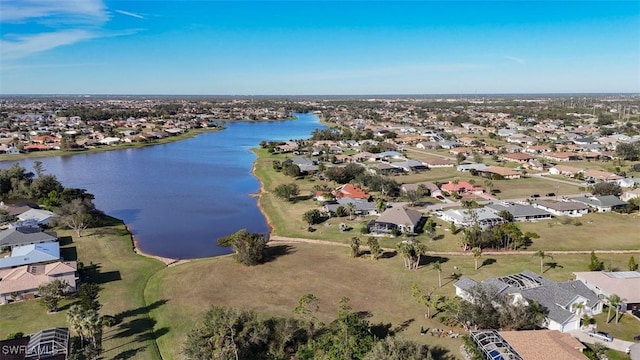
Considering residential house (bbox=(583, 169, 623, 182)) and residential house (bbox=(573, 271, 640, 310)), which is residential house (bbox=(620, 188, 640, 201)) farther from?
residential house (bbox=(573, 271, 640, 310))

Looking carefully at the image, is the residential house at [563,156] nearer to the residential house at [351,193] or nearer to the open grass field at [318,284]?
the residential house at [351,193]

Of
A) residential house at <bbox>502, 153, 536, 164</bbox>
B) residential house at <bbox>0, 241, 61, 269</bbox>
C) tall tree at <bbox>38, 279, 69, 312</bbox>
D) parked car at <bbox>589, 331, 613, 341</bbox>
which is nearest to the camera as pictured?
parked car at <bbox>589, 331, 613, 341</bbox>

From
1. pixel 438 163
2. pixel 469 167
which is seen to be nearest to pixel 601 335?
pixel 469 167

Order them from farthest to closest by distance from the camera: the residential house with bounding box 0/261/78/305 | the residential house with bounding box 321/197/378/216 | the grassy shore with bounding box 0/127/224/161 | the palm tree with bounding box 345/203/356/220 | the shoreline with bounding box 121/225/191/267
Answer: the grassy shore with bounding box 0/127/224/161 < the residential house with bounding box 321/197/378/216 < the palm tree with bounding box 345/203/356/220 < the shoreline with bounding box 121/225/191/267 < the residential house with bounding box 0/261/78/305

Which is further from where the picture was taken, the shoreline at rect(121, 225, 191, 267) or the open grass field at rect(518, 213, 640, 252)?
the open grass field at rect(518, 213, 640, 252)

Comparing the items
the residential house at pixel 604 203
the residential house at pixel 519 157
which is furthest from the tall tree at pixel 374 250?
the residential house at pixel 519 157

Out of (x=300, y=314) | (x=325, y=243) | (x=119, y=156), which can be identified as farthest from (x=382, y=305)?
(x=119, y=156)

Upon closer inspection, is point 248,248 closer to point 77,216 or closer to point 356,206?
point 356,206

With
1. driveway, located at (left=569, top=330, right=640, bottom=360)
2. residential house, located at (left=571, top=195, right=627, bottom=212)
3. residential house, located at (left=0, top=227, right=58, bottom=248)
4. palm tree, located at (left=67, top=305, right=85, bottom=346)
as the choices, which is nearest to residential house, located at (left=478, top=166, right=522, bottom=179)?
residential house, located at (left=571, top=195, right=627, bottom=212)
